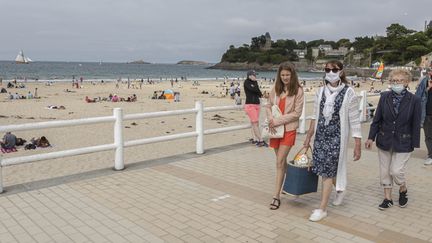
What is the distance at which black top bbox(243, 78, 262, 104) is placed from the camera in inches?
353

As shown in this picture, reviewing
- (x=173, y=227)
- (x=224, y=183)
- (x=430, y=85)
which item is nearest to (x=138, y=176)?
(x=224, y=183)

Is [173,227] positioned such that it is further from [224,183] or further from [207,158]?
[207,158]

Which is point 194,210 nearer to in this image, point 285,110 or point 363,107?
point 285,110

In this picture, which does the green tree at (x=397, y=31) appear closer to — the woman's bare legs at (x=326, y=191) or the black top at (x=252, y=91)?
the black top at (x=252, y=91)

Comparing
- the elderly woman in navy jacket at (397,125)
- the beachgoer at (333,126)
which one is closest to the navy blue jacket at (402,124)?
the elderly woman in navy jacket at (397,125)

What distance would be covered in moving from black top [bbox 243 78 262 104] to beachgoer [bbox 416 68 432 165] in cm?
310

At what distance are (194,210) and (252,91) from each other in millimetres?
4328

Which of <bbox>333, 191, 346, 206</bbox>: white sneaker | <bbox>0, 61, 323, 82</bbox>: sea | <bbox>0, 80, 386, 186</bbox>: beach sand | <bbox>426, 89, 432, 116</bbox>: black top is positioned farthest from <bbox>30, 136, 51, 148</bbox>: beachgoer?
<bbox>0, 61, 323, 82</bbox>: sea

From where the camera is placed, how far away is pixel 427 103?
7.75 m

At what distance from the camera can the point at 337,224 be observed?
189 inches

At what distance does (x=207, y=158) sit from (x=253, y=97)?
1.89m

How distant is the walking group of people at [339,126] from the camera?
15.7ft

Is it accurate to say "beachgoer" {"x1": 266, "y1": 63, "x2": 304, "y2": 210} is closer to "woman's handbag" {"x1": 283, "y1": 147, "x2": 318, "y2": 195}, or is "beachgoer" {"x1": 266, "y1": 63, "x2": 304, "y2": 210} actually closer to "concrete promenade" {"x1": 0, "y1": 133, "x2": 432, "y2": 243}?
"woman's handbag" {"x1": 283, "y1": 147, "x2": 318, "y2": 195}

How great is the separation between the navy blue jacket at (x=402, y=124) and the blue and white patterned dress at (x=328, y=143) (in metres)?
0.77
